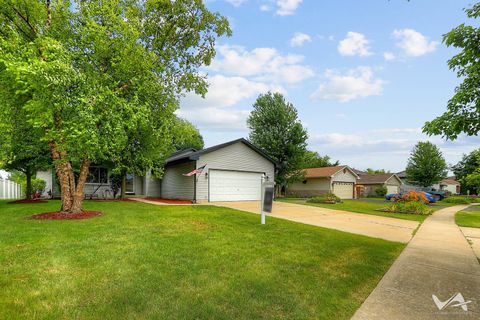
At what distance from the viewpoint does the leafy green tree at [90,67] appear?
27.1ft

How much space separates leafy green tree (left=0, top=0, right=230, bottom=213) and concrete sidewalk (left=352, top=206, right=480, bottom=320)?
8.03 meters

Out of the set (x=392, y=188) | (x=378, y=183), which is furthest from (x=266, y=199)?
(x=392, y=188)

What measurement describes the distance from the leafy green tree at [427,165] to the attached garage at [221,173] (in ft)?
86.3

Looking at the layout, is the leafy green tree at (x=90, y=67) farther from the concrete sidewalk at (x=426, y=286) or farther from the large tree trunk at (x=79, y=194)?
the concrete sidewalk at (x=426, y=286)

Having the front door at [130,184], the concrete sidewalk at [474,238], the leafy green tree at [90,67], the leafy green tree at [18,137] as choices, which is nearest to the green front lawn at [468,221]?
the concrete sidewalk at [474,238]

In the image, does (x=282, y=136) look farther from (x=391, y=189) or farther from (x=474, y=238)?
(x=391, y=189)

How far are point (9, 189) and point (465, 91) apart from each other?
29460 mm

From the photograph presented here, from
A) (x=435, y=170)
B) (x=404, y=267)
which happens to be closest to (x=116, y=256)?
(x=404, y=267)

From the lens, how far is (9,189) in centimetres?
2334

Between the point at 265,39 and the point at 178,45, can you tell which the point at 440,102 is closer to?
the point at 265,39

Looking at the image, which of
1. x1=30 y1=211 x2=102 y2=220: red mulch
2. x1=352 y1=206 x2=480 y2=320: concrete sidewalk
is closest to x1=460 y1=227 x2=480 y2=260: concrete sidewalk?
x1=352 y1=206 x2=480 y2=320: concrete sidewalk

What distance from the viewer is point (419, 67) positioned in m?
9.47

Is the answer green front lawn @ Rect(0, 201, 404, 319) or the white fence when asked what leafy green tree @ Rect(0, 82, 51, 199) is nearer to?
green front lawn @ Rect(0, 201, 404, 319)

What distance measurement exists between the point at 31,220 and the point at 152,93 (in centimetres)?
599
